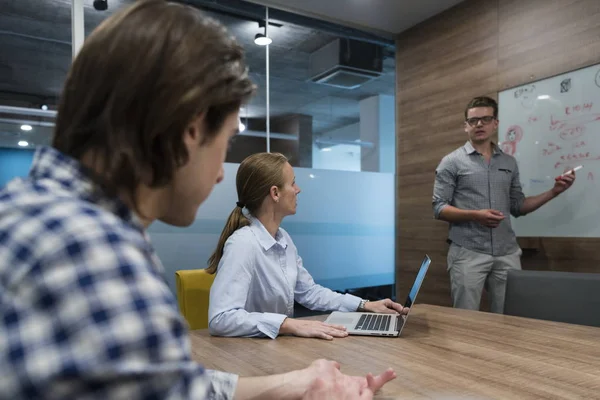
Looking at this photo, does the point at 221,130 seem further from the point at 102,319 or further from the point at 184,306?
the point at 184,306

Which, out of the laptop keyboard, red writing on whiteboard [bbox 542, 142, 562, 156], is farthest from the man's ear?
red writing on whiteboard [bbox 542, 142, 562, 156]

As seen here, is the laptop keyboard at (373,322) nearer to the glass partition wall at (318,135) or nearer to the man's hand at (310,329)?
the man's hand at (310,329)

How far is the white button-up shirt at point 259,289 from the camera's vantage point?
147 centimetres

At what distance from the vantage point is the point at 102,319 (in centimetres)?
40

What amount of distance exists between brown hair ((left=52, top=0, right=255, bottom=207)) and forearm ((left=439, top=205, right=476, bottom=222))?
2554mm

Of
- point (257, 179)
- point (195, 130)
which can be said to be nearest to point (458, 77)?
point (257, 179)

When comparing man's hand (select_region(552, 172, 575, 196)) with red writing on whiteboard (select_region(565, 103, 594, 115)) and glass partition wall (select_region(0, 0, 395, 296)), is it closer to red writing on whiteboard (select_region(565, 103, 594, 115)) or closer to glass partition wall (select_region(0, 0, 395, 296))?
red writing on whiteboard (select_region(565, 103, 594, 115))

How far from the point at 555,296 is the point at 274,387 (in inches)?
57.2

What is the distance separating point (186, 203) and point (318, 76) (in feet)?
12.6

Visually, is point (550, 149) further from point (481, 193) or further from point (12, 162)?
point (12, 162)

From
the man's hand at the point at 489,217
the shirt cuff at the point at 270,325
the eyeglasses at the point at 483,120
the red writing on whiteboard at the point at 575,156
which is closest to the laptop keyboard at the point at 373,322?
the shirt cuff at the point at 270,325

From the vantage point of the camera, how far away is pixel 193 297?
6.23 ft

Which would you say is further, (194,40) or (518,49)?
(518,49)

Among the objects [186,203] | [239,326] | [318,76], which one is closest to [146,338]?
[186,203]
